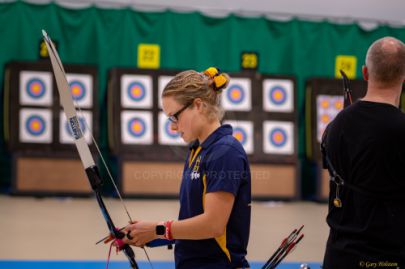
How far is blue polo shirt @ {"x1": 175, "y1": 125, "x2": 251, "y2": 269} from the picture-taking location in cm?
147

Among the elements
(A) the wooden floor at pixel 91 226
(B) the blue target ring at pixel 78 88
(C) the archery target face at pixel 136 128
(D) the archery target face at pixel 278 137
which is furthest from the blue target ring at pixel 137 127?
(D) the archery target face at pixel 278 137

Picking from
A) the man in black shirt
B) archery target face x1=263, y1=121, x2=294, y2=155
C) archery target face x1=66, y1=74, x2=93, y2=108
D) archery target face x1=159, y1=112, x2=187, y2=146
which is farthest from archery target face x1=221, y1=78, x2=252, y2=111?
the man in black shirt

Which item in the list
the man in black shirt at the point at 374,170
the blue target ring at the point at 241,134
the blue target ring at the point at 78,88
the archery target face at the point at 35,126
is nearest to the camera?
the man in black shirt at the point at 374,170

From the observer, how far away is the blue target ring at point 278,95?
6488 millimetres

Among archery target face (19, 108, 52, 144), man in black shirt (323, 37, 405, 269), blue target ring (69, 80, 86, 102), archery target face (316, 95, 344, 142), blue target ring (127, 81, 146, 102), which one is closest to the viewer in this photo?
man in black shirt (323, 37, 405, 269)

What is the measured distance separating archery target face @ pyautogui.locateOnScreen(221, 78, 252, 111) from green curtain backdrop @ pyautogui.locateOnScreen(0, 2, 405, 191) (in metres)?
0.24

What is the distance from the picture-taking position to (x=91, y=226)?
4332mm

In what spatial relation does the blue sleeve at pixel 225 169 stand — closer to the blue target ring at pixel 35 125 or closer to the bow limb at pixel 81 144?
the bow limb at pixel 81 144

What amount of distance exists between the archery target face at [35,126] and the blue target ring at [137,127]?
809 mm

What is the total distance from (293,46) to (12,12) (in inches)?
118

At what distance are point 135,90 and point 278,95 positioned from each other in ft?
5.03

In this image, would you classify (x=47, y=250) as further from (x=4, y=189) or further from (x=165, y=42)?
(x=165, y=42)

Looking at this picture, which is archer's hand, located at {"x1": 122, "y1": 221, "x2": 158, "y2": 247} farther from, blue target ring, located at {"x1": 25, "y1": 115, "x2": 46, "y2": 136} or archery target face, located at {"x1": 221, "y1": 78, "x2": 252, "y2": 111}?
archery target face, located at {"x1": 221, "y1": 78, "x2": 252, "y2": 111}

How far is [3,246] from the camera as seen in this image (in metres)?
3.51
